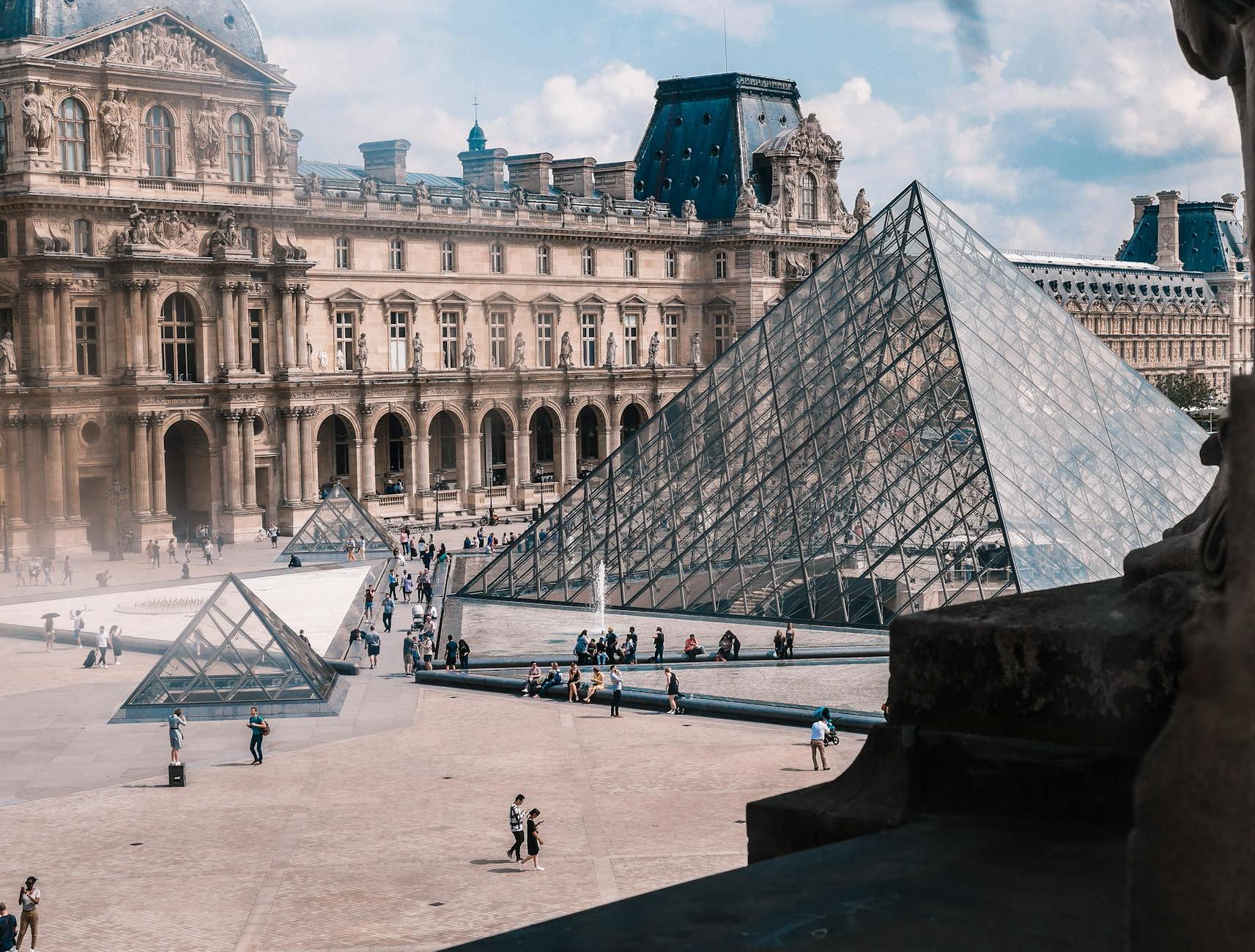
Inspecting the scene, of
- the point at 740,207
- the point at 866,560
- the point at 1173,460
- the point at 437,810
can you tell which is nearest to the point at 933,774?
the point at 437,810

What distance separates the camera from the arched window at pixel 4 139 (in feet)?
164

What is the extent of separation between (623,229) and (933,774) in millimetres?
69366

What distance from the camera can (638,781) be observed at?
2252 centimetres

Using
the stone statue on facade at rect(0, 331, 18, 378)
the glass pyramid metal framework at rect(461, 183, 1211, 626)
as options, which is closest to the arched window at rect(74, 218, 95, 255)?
the stone statue on facade at rect(0, 331, 18, 378)

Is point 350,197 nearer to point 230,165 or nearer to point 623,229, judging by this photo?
point 230,165

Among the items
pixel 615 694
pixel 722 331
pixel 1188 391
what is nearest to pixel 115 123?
pixel 615 694

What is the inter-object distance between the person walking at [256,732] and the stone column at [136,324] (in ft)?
97.6

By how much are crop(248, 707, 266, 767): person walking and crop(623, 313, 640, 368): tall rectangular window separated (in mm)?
49193

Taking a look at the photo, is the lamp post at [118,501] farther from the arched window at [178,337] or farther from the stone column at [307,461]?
the stone column at [307,461]

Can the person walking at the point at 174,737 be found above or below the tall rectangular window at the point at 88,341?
below

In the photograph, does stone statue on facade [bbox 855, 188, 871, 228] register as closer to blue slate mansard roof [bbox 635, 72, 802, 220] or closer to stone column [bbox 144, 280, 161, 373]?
blue slate mansard roof [bbox 635, 72, 802, 220]

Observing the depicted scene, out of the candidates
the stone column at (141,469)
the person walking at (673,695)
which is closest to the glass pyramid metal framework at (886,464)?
the person walking at (673,695)

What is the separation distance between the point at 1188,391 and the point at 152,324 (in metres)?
63.6

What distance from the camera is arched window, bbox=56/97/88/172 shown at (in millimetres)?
50406
